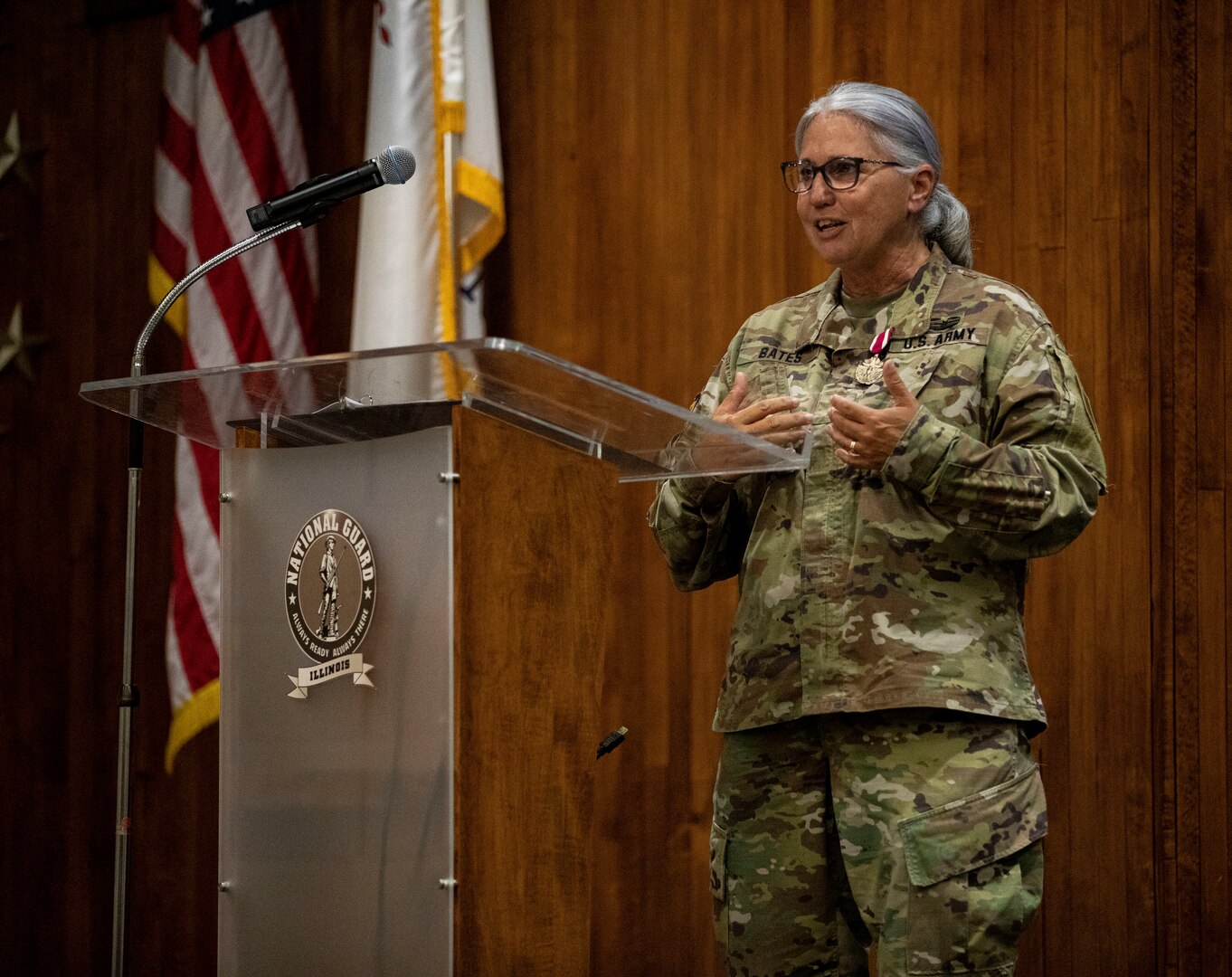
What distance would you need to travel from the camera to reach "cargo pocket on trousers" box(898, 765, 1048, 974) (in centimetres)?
176

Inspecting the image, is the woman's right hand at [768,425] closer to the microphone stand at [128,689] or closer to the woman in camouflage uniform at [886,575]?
the woman in camouflage uniform at [886,575]

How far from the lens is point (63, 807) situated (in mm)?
3855

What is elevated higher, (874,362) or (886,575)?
(874,362)

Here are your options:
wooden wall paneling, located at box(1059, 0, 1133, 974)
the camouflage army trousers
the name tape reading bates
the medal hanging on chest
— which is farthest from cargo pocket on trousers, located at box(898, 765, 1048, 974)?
wooden wall paneling, located at box(1059, 0, 1133, 974)

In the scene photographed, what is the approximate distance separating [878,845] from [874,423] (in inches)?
20.9

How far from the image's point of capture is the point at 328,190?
1761 millimetres

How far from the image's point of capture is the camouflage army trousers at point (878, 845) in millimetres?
1762

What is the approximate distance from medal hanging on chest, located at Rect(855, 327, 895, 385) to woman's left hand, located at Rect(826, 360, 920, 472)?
127mm

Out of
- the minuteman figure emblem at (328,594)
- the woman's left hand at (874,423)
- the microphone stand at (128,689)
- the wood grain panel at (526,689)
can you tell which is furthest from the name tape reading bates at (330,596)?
the woman's left hand at (874,423)

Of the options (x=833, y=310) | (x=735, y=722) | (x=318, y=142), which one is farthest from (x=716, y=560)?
(x=318, y=142)

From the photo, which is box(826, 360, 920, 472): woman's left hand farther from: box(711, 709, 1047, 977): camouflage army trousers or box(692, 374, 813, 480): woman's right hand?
box(711, 709, 1047, 977): camouflage army trousers

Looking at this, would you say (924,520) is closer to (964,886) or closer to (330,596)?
(964,886)

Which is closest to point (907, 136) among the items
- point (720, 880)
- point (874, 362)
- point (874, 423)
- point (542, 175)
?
point (874, 362)

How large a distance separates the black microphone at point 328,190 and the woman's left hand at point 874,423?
61 centimetres
